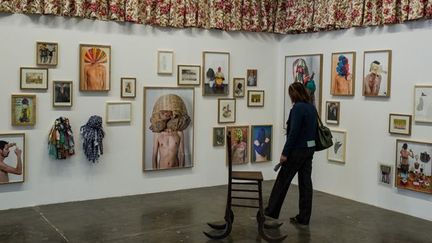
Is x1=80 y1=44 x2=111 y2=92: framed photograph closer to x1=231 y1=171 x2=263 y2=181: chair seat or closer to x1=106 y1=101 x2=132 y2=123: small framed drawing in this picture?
x1=106 y1=101 x2=132 y2=123: small framed drawing

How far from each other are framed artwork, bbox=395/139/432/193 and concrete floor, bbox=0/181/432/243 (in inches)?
16.2

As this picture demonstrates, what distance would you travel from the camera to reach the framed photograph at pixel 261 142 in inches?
330

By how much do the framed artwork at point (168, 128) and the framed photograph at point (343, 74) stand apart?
211cm

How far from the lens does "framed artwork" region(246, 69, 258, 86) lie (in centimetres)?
828

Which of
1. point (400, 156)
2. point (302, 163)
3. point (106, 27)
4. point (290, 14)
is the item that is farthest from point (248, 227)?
point (290, 14)

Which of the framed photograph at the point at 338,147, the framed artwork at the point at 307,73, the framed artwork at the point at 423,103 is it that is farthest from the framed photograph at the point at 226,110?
the framed artwork at the point at 423,103

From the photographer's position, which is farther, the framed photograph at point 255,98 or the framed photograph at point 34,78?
the framed photograph at point 255,98

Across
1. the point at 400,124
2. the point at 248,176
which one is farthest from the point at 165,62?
the point at 400,124

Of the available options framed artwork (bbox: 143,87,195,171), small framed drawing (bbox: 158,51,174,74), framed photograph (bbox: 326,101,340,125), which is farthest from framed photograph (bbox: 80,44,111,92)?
framed photograph (bbox: 326,101,340,125)

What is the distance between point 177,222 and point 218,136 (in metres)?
2.32

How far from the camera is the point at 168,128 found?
7508mm

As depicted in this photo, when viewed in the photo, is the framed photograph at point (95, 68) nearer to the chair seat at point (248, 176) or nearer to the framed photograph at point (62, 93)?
the framed photograph at point (62, 93)

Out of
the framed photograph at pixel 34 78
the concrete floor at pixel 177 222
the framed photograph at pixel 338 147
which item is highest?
the framed photograph at pixel 34 78

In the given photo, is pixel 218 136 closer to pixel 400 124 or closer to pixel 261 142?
pixel 261 142
